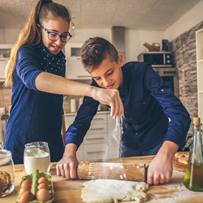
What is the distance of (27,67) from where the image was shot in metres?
0.96

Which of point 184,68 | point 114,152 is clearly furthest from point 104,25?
point 114,152

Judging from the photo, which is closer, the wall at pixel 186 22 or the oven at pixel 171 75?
the wall at pixel 186 22

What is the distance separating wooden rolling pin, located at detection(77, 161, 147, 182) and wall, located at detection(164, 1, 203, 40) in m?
3.08

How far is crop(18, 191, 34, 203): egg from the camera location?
0.63 m

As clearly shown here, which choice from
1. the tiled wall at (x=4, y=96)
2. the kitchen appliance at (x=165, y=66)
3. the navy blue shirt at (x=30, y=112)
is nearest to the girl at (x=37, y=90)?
the navy blue shirt at (x=30, y=112)

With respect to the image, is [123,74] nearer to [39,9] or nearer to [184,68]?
[39,9]

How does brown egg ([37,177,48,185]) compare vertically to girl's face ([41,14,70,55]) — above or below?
below

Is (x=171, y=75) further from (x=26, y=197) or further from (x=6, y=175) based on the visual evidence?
(x=26, y=197)

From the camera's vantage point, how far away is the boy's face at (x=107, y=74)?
1.04 metres

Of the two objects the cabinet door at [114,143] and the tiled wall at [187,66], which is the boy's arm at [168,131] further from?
the tiled wall at [187,66]

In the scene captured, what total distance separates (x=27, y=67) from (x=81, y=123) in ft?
1.08

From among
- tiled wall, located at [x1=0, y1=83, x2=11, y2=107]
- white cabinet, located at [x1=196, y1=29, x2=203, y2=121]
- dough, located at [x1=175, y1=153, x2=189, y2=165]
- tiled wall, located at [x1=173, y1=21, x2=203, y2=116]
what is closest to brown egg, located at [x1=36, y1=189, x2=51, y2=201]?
dough, located at [x1=175, y1=153, x2=189, y2=165]

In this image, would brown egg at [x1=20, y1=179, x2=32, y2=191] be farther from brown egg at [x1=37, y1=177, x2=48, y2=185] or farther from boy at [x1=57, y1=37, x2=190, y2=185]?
boy at [x1=57, y1=37, x2=190, y2=185]

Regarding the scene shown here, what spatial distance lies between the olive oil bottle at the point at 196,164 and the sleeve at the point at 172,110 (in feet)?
0.39
